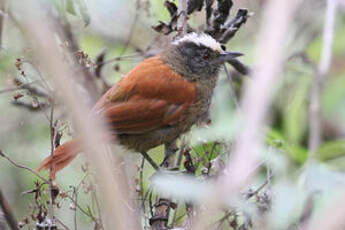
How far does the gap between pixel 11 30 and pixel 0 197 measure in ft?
7.83

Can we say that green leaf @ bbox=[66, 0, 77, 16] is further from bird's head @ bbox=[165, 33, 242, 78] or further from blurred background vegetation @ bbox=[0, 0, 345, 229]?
bird's head @ bbox=[165, 33, 242, 78]

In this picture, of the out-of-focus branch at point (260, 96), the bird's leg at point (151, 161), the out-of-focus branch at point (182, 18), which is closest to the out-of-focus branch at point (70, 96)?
the out-of-focus branch at point (260, 96)

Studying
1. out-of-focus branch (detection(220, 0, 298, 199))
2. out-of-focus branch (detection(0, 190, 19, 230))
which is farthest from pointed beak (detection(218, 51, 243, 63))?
out-of-focus branch (detection(220, 0, 298, 199))

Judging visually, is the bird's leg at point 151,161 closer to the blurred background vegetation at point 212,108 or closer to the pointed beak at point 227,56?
the blurred background vegetation at point 212,108

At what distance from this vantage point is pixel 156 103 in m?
3.43

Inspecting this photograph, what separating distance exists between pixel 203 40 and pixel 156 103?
1.64 feet

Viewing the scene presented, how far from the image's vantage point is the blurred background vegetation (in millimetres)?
2693

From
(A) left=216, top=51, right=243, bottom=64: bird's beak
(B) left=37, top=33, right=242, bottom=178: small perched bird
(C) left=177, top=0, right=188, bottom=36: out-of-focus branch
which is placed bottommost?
(B) left=37, top=33, right=242, bottom=178: small perched bird

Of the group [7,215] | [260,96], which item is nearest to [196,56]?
[7,215]

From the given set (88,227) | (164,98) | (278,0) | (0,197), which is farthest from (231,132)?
(278,0)

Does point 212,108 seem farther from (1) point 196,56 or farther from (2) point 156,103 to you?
(2) point 156,103

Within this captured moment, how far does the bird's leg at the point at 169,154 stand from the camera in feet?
10.4

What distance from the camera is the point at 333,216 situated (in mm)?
833

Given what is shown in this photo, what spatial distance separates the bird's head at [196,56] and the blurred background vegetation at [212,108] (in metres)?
0.22
